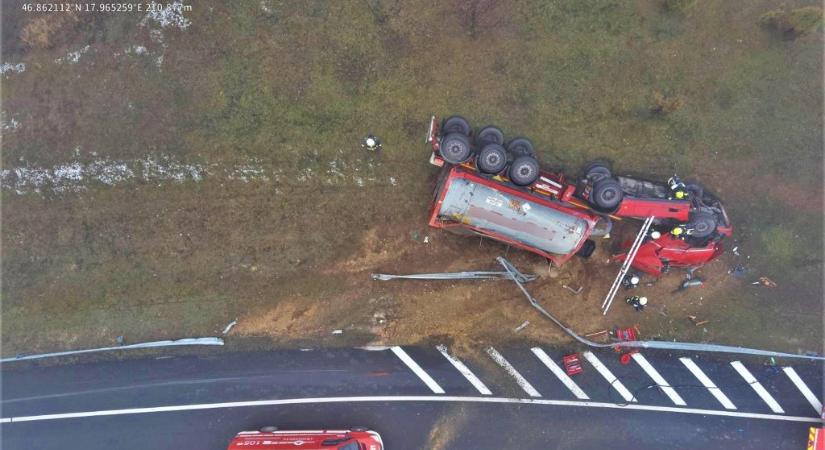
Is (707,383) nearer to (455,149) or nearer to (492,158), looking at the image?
(492,158)

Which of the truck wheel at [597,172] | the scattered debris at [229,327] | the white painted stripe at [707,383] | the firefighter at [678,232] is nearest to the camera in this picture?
the firefighter at [678,232]

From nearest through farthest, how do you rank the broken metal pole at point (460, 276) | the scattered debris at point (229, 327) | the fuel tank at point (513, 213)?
1. the fuel tank at point (513, 213)
2. the broken metal pole at point (460, 276)
3. the scattered debris at point (229, 327)

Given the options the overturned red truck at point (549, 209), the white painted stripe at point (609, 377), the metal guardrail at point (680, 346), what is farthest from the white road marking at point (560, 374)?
the overturned red truck at point (549, 209)

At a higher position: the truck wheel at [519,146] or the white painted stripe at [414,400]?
the truck wheel at [519,146]

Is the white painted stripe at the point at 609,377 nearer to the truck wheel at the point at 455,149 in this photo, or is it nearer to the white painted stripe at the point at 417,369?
the white painted stripe at the point at 417,369

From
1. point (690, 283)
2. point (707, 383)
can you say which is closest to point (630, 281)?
point (690, 283)
